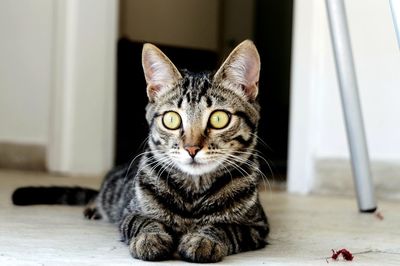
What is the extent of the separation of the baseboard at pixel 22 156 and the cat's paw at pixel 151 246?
1.61m

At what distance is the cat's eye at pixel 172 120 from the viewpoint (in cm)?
117

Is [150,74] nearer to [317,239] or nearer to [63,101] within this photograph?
[317,239]

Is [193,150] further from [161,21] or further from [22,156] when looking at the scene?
[161,21]

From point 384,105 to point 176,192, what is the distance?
3.78 ft

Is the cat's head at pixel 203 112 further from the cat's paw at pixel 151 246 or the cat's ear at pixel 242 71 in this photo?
the cat's paw at pixel 151 246

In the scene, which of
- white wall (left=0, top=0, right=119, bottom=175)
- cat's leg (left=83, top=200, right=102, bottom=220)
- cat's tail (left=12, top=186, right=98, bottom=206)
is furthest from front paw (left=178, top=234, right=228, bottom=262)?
white wall (left=0, top=0, right=119, bottom=175)

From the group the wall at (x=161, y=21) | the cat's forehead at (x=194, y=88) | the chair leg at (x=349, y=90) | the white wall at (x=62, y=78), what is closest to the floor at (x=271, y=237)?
the chair leg at (x=349, y=90)

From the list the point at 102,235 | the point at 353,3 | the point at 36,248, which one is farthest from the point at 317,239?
the point at 353,3

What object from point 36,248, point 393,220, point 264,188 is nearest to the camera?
point 36,248

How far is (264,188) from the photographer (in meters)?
2.34

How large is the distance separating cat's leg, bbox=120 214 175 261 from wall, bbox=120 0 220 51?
1790 millimetres

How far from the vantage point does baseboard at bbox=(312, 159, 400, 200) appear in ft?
6.91

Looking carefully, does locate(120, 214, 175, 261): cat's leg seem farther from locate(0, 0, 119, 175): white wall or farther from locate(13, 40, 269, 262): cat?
locate(0, 0, 119, 175): white wall

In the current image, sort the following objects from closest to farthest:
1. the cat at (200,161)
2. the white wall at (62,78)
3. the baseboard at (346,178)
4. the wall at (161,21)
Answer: the cat at (200,161), the baseboard at (346,178), the white wall at (62,78), the wall at (161,21)
